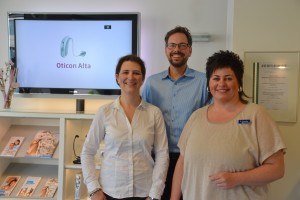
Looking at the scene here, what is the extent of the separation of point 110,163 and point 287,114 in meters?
1.44

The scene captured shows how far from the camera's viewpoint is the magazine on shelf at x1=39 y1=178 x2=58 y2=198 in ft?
7.89

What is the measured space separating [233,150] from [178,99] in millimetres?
587

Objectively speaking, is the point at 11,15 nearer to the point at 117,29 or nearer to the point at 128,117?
the point at 117,29

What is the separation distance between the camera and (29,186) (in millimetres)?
2482

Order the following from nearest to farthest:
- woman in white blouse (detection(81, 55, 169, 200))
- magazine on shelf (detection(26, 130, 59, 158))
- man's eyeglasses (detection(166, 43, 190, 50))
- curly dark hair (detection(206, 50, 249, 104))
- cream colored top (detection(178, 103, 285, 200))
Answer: cream colored top (detection(178, 103, 285, 200))
curly dark hair (detection(206, 50, 249, 104))
woman in white blouse (detection(81, 55, 169, 200))
man's eyeglasses (detection(166, 43, 190, 50))
magazine on shelf (detection(26, 130, 59, 158))

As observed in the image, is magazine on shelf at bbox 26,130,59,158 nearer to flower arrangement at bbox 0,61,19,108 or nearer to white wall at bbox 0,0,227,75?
flower arrangement at bbox 0,61,19,108

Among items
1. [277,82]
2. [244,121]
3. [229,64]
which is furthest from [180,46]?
[277,82]

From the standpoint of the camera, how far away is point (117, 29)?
252 centimetres

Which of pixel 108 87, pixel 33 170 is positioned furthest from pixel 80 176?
pixel 108 87

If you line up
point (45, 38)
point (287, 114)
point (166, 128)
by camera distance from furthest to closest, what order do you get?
1. point (45, 38)
2. point (287, 114)
3. point (166, 128)

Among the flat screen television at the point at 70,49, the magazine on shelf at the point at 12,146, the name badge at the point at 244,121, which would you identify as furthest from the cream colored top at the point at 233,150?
the magazine on shelf at the point at 12,146

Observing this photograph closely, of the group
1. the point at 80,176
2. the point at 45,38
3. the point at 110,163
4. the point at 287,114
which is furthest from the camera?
the point at 45,38

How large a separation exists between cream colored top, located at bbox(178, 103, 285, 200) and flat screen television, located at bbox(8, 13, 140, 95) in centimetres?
139

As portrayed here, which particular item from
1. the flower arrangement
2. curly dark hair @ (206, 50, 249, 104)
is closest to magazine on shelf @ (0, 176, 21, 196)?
the flower arrangement
